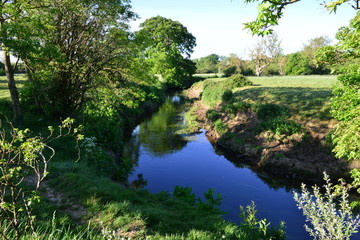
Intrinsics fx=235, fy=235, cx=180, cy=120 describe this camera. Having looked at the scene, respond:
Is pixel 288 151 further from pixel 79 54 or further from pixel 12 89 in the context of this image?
pixel 12 89

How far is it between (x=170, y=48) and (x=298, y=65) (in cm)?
3214

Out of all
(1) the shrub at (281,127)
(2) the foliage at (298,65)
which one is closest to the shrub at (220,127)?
(1) the shrub at (281,127)

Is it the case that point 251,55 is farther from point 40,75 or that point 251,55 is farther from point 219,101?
point 40,75

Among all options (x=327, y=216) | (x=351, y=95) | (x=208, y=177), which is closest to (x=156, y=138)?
(x=208, y=177)

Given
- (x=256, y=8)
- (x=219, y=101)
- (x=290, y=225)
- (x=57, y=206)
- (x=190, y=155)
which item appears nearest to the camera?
(x=256, y=8)

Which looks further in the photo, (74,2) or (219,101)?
(219,101)

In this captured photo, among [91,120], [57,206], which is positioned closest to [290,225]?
[57,206]

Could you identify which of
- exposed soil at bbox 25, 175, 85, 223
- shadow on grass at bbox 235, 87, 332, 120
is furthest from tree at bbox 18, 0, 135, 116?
shadow on grass at bbox 235, 87, 332, 120

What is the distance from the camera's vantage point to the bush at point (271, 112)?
16.2m

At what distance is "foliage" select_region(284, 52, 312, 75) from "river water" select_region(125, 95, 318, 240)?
4770cm

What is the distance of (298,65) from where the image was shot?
56.9m

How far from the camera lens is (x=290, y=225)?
8.46 meters

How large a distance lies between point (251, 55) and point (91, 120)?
58480 mm

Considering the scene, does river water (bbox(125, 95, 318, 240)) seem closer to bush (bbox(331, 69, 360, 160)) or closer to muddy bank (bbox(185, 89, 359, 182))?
muddy bank (bbox(185, 89, 359, 182))
